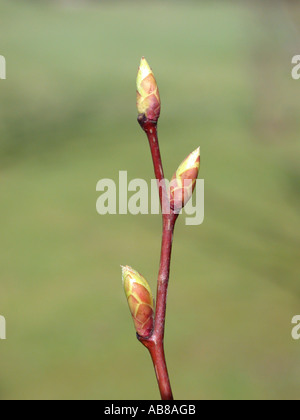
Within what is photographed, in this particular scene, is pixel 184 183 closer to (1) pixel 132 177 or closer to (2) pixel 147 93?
(2) pixel 147 93

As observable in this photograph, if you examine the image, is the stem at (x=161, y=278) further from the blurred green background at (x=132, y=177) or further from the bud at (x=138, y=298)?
the blurred green background at (x=132, y=177)

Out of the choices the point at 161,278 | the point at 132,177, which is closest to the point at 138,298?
the point at 161,278

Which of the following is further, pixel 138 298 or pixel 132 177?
pixel 132 177

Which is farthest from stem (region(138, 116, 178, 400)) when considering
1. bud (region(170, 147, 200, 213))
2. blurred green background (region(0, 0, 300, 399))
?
blurred green background (region(0, 0, 300, 399))

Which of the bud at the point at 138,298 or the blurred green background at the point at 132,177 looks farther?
the blurred green background at the point at 132,177

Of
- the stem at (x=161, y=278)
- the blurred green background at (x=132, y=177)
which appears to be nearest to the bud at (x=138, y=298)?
the stem at (x=161, y=278)

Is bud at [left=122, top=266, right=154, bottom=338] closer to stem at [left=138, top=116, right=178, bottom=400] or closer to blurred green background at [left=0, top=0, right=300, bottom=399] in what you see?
stem at [left=138, top=116, right=178, bottom=400]
